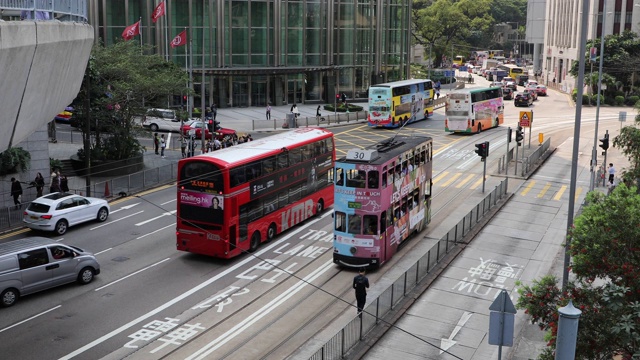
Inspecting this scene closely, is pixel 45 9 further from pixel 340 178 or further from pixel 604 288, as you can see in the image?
pixel 340 178

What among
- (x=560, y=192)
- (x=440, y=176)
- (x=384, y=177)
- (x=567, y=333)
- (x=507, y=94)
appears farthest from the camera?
(x=507, y=94)

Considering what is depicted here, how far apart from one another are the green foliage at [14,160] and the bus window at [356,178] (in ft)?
55.0

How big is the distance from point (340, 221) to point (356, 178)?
1.61 metres

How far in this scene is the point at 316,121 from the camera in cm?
6162

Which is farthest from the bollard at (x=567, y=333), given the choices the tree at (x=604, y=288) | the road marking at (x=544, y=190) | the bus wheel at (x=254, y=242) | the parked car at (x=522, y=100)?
the parked car at (x=522, y=100)

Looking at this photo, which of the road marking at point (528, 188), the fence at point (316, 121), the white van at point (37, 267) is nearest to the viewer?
the white van at point (37, 267)

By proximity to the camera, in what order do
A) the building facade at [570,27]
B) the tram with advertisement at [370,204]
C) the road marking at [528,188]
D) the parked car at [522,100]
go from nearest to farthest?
the tram with advertisement at [370,204]
the road marking at [528,188]
the parked car at [522,100]
the building facade at [570,27]

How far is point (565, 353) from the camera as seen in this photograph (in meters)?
8.35

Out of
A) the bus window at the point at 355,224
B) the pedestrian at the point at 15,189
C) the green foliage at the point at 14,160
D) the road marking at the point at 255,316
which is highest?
the green foliage at the point at 14,160

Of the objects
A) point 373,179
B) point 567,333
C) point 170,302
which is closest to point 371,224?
point 373,179

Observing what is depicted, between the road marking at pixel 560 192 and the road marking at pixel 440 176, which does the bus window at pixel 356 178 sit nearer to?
the road marking at pixel 440 176

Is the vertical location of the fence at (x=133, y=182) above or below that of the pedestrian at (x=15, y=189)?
below

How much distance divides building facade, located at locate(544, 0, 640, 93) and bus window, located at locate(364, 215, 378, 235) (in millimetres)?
59173

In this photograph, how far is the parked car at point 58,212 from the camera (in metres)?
28.8
